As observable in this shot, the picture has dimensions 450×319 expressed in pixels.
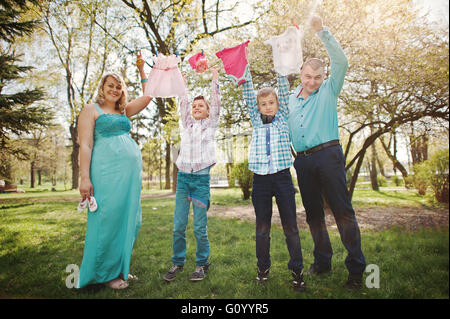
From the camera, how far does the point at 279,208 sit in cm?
258

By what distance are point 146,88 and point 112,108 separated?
1.81ft

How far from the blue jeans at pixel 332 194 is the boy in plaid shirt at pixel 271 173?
25 centimetres

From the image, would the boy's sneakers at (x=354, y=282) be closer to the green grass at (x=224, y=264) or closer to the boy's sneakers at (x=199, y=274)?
the green grass at (x=224, y=264)

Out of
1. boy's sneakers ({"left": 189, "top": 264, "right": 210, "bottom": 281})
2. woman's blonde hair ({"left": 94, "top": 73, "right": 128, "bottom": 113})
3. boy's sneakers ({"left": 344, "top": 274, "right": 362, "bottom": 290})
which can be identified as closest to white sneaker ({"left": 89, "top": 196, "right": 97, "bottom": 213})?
woman's blonde hair ({"left": 94, "top": 73, "right": 128, "bottom": 113})

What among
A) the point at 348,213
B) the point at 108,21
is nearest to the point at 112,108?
the point at 348,213

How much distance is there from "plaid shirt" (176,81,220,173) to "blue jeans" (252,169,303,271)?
2.33ft

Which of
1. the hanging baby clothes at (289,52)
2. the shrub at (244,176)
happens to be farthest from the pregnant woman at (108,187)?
the shrub at (244,176)

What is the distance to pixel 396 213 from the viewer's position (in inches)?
271

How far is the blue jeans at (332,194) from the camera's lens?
96.0 inches

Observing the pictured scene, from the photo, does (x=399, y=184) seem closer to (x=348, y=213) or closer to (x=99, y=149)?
(x=348, y=213)

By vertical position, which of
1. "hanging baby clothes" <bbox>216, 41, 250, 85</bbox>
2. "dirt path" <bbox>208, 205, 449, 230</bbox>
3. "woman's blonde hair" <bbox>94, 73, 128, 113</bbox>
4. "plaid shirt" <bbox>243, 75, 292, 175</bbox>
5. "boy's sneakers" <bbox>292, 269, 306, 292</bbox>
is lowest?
"dirt path" <bbox>208, 205, 449, 230</bbox>

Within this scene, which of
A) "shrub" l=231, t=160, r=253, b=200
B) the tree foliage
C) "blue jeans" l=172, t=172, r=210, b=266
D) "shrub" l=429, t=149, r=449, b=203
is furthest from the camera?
"shrub" l=231, t=160, r=253, b=200

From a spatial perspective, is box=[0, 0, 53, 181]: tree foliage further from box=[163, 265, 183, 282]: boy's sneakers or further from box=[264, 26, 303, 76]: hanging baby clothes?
box=[264, 26, 303, 76]: hanging baby clothes

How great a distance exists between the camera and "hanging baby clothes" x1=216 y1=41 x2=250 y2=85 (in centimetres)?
280
